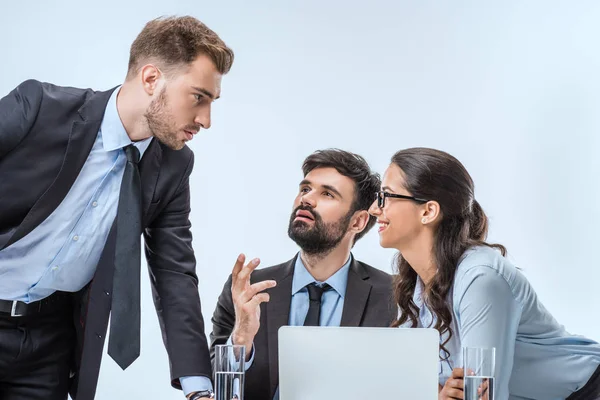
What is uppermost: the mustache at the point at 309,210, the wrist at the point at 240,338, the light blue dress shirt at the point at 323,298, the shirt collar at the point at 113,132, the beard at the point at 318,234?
the shirt collar at the point at 113,132

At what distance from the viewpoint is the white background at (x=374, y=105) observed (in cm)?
390

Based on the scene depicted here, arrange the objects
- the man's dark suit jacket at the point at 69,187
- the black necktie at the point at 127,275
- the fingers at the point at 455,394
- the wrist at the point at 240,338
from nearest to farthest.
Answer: the fingers at the point at 455,394
the man's dark suit jacket at the point at 69,187
the black necktie at the point at 127,275
the wrist at the point at 240,338

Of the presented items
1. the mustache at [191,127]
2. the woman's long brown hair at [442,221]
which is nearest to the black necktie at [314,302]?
the woman's long brown hair at [442,221]

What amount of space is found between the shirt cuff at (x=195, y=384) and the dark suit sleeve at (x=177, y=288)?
18mm

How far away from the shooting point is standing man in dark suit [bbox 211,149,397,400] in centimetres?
320

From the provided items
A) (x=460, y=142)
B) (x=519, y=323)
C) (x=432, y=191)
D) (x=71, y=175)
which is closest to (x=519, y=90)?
(x=460, y=142)

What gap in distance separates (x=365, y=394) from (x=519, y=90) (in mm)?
2538

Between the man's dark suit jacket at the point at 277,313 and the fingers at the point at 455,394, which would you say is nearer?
the fingers at the point at 455,394

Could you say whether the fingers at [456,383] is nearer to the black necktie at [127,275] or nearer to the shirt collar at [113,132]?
the black necktie at [127,275]

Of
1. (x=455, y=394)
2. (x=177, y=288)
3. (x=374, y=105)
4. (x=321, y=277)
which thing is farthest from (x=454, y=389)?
(x=374, y=105)

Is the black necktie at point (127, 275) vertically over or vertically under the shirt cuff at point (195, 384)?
over

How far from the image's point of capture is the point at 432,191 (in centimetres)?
281

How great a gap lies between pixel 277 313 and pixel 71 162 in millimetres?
1251

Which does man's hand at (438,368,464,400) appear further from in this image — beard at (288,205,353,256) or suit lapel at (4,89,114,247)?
beard at (288,205,353,256)
